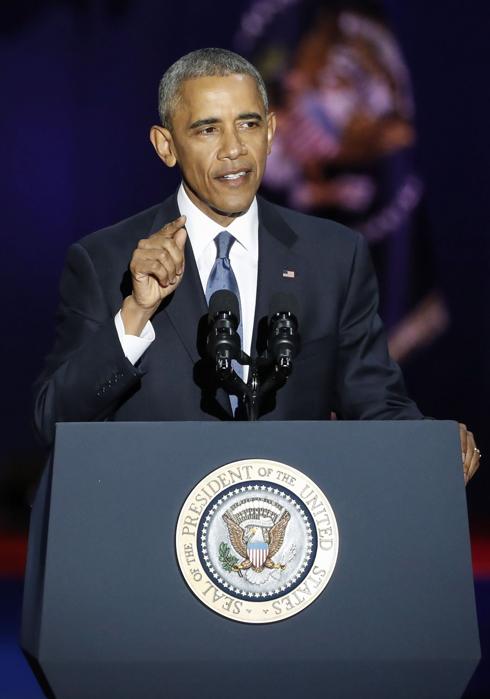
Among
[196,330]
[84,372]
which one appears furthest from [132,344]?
[196,330]

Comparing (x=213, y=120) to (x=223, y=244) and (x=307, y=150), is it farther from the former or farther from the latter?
(x=307, y=150)

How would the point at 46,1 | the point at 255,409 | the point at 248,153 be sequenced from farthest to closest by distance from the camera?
the point at 46,1
the point at 248,153
the point at 255,409

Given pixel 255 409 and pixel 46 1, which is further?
pixel 46 1

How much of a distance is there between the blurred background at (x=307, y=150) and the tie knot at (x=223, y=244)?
2991 millimetres

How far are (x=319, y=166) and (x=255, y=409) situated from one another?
3.79 metres

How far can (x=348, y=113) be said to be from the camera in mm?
5422

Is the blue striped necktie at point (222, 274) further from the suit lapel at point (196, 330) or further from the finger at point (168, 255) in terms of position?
the finger at point (168, 255)

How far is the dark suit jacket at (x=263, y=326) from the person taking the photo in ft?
7.04

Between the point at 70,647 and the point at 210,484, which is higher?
the point at 210,484

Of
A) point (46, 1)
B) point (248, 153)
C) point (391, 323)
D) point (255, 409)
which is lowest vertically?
point (391, 323)

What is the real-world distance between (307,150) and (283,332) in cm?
380

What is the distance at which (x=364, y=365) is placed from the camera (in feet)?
7.38

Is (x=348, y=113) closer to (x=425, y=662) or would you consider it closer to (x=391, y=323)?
(x=391, y=323)

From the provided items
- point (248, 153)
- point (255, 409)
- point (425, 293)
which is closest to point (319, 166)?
point (425, 293)
